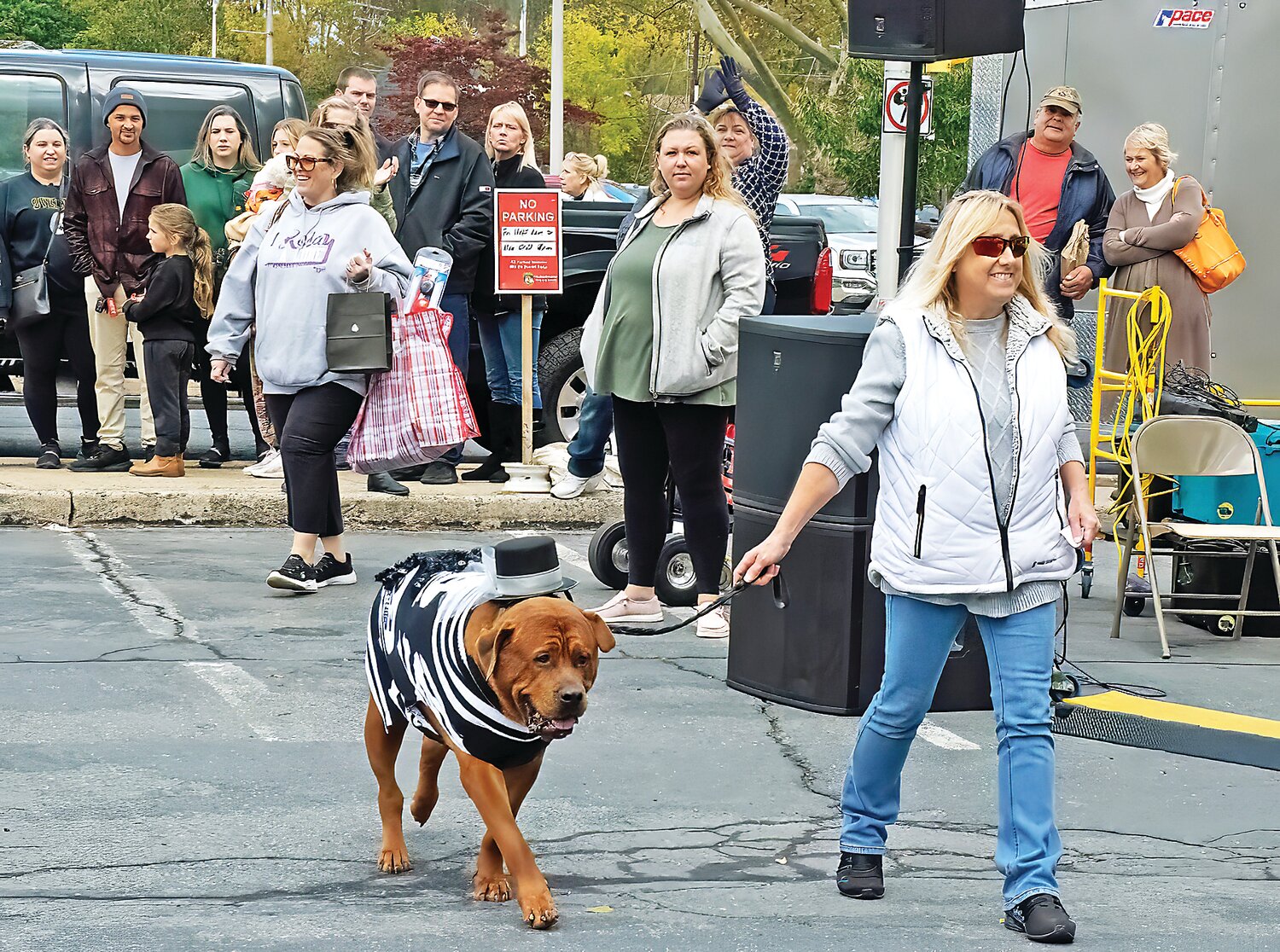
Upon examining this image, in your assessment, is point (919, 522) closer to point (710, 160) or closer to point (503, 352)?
point (710, 160)

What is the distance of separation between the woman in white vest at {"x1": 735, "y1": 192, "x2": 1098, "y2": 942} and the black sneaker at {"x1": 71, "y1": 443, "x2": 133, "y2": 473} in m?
7.02

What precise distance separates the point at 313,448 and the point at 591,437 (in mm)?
1900

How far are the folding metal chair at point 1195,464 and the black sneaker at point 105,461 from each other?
5.85 meters

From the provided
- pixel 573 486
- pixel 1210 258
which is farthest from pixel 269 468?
pixel 1210 258

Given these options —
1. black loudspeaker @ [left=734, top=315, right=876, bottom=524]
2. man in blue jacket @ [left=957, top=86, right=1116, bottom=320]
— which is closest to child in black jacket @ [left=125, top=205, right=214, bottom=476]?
man in blue jacket @ [left=957, top=86, right=1116, bottom=320]

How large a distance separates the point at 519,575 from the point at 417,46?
51.9m

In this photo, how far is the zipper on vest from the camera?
436 centimetres

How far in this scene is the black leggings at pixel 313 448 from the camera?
7.92m

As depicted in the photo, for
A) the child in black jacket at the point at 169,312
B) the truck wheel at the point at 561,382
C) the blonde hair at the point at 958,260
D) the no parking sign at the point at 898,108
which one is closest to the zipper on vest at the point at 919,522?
the blonde hair at the point at 958,260

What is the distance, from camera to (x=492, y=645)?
157 inches

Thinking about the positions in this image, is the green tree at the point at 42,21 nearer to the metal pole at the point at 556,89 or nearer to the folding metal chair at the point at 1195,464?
the metal pole at the point at 556,89

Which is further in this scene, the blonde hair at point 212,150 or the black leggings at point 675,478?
the blonde hair at point 212,150

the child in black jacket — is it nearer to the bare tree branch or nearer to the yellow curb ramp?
the yellow curb ramp

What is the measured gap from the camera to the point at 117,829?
493cm
